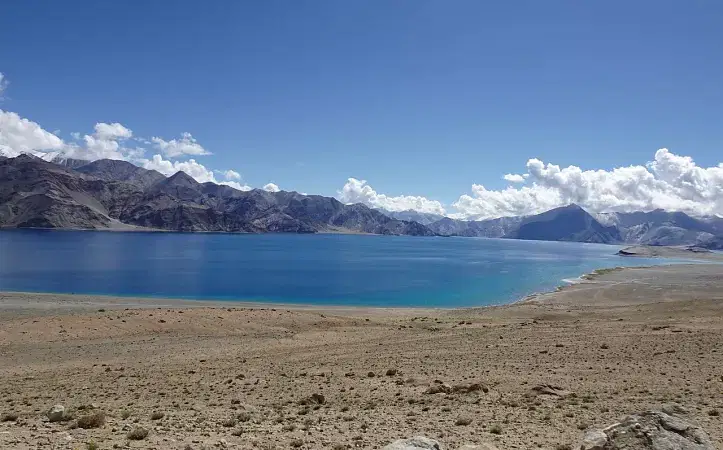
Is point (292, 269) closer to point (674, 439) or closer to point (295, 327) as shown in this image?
point (295, 327)

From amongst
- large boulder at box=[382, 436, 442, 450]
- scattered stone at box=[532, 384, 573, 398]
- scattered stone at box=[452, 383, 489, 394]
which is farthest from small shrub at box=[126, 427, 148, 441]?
scattered stone at box=[532, 384, 573, 398]

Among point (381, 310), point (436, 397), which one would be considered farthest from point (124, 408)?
point (381, 310)

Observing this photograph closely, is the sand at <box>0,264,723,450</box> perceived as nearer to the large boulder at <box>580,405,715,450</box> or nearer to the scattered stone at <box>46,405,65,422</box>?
the scattered stone at <box>46,405,65,422</box>

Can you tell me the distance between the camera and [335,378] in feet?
69.4

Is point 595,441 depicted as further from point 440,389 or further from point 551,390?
point 440,389

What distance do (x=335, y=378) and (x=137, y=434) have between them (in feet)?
33.6

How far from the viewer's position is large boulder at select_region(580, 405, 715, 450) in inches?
337

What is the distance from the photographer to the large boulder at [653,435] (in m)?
8.55

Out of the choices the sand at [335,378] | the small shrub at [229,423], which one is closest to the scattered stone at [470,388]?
the sand at [335,378]

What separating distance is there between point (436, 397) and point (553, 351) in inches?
436

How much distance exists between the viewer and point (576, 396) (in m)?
16.3

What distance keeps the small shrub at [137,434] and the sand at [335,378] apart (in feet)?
0.49

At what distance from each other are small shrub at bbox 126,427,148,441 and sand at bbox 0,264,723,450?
0.49ft

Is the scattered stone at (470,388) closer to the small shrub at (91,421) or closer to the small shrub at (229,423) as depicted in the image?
the small shrub at (229,423)
